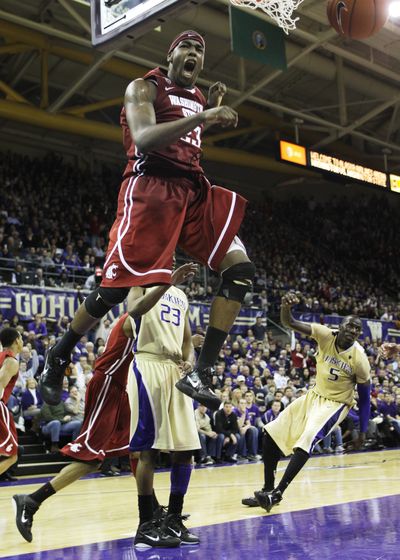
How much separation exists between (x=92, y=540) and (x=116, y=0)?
518cm

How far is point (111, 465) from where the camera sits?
986cm

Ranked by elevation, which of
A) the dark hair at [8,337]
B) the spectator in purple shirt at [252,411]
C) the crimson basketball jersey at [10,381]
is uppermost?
the dark hair at [8,337]

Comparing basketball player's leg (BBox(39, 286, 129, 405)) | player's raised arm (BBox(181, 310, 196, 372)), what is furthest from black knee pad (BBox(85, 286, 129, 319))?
player's raised arm (BBox(181, 310, 196, 372))

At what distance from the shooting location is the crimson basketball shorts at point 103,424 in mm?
4734

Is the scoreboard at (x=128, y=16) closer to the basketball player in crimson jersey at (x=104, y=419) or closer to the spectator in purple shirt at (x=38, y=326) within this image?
the basketball player in crimson jersey at (x=104, y=419)

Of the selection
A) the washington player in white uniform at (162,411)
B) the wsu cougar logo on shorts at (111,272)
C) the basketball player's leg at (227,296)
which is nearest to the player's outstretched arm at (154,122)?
the wsu cougar logo on shorts at (111,272)

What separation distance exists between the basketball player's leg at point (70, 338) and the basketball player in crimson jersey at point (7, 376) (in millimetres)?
2828

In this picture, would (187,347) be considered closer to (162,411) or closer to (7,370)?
(162,411)

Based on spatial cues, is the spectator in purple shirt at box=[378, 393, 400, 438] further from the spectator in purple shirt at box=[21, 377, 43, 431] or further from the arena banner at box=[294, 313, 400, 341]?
the spectator in purple shirt at box=[21, 377, 43, 431]

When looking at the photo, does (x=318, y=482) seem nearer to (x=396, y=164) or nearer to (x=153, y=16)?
(x=153, y=16)

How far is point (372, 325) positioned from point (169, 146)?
18116 millimetres

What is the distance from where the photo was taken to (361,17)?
10.6 metres

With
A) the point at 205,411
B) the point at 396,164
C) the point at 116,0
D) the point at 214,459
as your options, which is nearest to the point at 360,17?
the point at 116,0

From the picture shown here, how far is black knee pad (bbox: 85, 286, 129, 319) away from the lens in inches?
139
